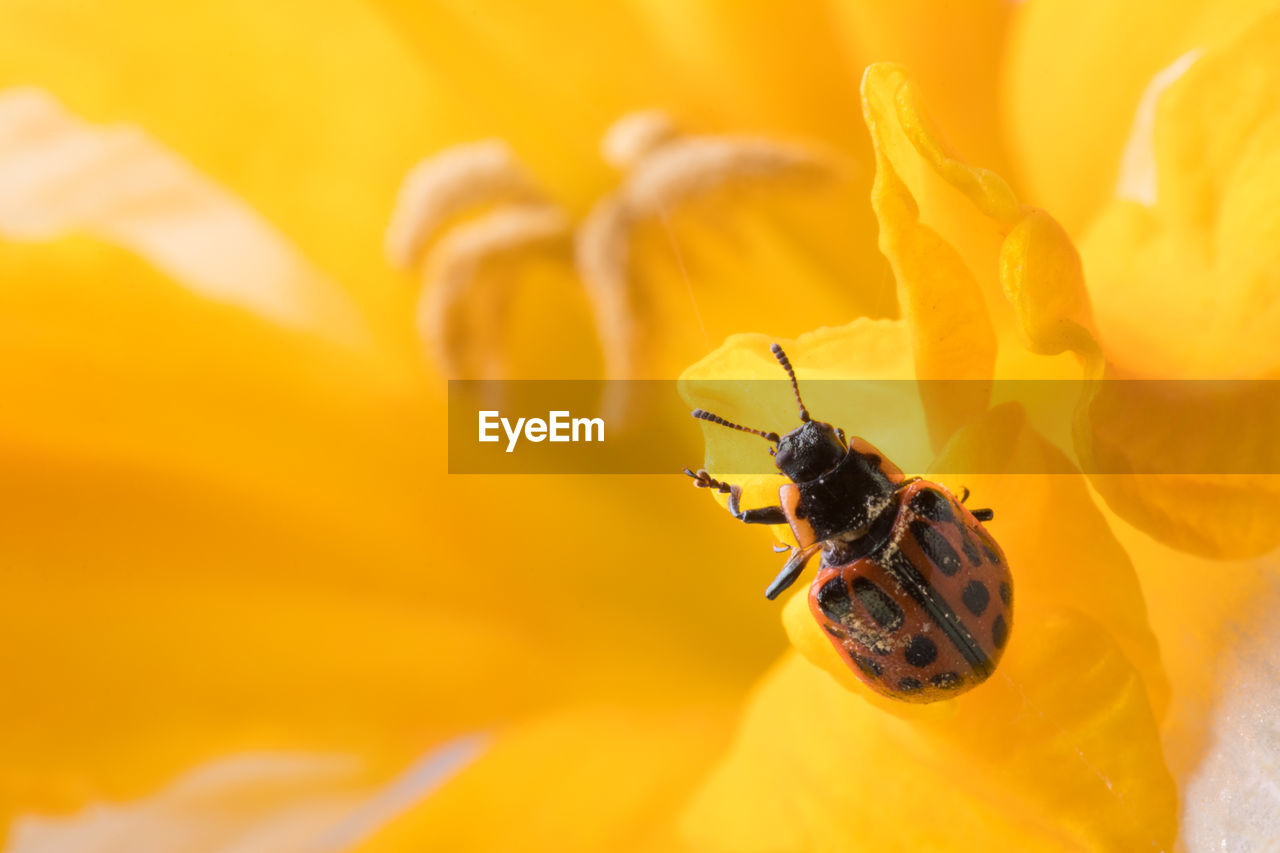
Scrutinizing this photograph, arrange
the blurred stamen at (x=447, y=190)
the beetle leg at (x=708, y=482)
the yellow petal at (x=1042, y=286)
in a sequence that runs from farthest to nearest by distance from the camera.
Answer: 1. the blurred stamen at (x=447, y=190)
2. the beetle leg at (x=708, y=482)
3. the yellow petal at (x=1042, y=286)

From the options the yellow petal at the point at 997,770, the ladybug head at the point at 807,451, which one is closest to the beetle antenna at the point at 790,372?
the ladybug head at the point at 807,451

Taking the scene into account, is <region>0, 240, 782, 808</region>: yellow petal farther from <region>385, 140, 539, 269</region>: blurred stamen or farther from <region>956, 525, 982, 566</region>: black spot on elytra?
<region>956, 525, 982, 566</region>: black spot on elytra

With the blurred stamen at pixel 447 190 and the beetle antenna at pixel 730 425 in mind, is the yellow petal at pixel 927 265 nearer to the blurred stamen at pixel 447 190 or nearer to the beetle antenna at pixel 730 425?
the beetle antenna at pixel 730 425

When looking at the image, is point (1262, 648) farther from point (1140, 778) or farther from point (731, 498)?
point (731, 498)

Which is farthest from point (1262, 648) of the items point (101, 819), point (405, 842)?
point (101, 819)

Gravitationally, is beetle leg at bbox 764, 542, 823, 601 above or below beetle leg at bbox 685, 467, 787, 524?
below

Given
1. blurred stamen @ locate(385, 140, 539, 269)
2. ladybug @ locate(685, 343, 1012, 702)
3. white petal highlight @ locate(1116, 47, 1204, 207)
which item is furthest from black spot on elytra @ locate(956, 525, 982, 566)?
blurred stamen @ locate(385, 140, 539, 269)
